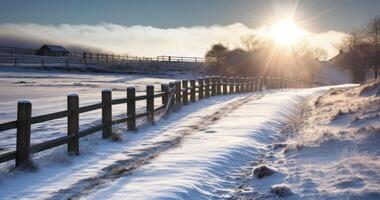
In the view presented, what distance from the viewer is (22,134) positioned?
775 centimetres

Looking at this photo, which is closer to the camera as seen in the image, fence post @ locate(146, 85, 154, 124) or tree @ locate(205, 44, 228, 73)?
fence post @ locate(146, 85, 154, 124)

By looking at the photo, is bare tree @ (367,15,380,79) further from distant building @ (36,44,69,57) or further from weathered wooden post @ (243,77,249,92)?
distant building @ (36,44,69,57)

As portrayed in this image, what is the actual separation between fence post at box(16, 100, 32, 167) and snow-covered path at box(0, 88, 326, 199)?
28 centimetres

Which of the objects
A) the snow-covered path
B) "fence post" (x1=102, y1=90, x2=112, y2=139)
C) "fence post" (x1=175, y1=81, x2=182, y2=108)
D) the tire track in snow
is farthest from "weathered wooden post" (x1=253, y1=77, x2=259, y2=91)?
"fence post" (x1=102, y1=90, x2=112, y2=139)

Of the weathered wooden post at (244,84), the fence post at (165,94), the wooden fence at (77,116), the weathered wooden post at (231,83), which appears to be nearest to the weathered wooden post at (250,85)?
the weathered wooden post at (244,84)

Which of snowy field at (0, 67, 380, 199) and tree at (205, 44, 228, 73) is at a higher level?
tree at (205, 44, 228, 73)

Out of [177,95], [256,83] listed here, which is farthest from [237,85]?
[177,95]

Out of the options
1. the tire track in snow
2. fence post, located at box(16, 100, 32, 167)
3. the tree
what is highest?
the tree

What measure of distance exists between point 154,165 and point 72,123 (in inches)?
77.8

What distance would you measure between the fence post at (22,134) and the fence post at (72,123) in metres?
1.26

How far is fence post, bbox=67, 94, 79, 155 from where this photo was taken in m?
9.03

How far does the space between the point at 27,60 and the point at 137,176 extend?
63687 mm

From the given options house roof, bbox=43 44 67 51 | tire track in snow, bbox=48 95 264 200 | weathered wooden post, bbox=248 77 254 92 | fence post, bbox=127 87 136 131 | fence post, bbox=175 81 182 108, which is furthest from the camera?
house roof, bbox=43 44 67 51

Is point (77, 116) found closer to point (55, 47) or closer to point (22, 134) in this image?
point (22, 134)
